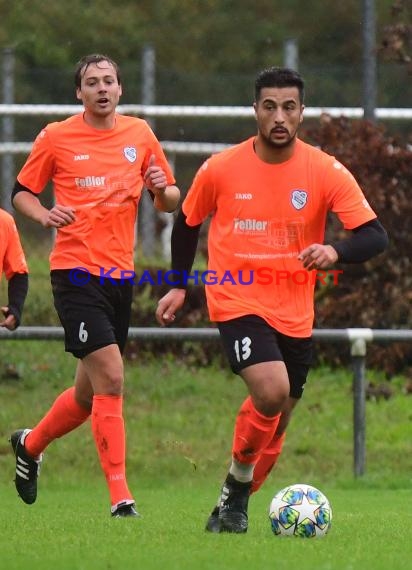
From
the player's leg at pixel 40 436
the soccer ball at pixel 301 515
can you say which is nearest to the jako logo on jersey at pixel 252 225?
the soccer ball at pixel 301 515

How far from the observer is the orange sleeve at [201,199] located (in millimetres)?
8125

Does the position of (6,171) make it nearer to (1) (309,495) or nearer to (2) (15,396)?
(2) (15,396)

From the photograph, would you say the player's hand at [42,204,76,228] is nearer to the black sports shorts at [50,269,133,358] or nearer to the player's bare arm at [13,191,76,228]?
the player's bare arm at [13,191,76,228]

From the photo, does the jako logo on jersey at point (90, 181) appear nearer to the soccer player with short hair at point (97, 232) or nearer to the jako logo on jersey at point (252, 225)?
the soccer player with short hair at point (97, 232)

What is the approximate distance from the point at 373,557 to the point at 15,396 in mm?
6512

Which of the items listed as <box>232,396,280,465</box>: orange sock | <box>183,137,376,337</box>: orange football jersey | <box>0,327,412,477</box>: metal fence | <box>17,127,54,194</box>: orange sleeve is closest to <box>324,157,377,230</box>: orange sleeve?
<box>183,137,376,337</box>: orange football jersey

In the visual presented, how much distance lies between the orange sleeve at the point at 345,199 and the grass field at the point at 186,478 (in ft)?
5.10

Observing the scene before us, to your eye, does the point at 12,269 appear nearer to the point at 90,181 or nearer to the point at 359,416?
the point at 90,181

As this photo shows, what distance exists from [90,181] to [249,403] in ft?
5.78

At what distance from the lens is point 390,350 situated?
13117 mm

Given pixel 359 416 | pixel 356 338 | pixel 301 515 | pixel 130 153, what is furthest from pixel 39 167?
pixel 359 416

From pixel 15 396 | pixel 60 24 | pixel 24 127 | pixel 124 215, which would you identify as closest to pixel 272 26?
pixel 60 24

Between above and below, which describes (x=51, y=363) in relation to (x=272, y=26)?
below

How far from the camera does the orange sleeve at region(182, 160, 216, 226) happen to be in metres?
8.12
